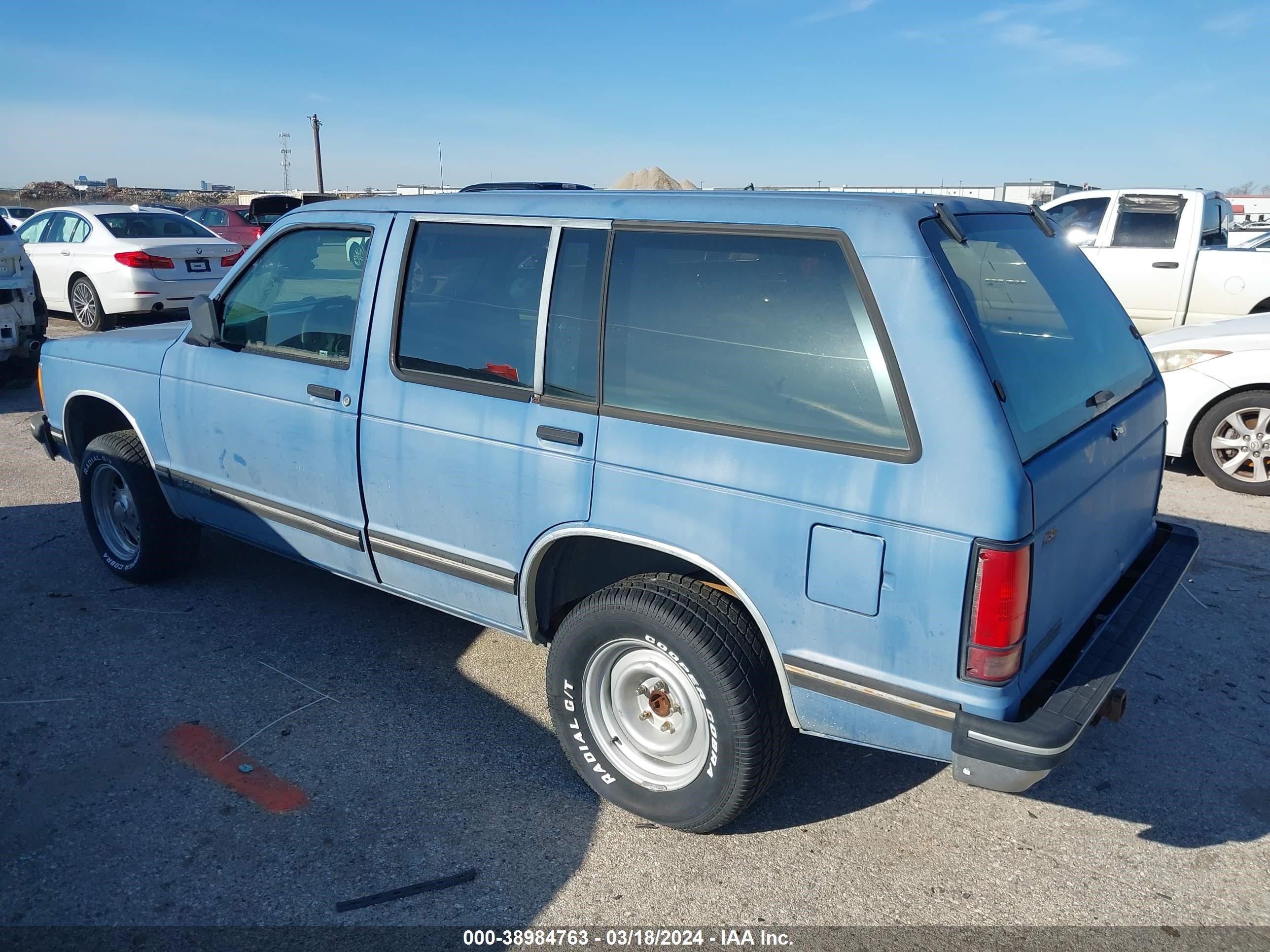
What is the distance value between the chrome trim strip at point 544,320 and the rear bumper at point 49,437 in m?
3.32

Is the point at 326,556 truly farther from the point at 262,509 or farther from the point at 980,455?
the point at 980,455

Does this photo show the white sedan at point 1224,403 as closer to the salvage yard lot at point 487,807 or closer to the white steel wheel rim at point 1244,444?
the white steel wheel rim at point 1244,444

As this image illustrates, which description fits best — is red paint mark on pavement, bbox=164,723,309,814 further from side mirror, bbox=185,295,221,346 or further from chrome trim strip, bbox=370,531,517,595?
side mirror, bbox=185,295,221,346

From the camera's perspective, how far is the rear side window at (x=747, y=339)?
2.59 m

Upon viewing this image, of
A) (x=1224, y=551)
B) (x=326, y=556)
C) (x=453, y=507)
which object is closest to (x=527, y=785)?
(x=453, y=507)

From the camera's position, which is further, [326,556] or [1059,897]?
[326,556]

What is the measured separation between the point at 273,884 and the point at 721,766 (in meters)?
1.38

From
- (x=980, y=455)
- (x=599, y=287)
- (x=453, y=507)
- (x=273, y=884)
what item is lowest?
(x=273, y=884)

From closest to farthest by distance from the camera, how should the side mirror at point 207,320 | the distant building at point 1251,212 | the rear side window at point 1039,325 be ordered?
the rear side window at point 1039,325 < the side mirror at point 207,320 < the distant building at point 1251,212

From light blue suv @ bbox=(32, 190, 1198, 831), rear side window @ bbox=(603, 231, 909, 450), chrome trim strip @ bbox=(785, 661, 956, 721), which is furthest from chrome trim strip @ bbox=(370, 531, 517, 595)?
chrome trim strip @ bbox=(785, 661, 956, 721)

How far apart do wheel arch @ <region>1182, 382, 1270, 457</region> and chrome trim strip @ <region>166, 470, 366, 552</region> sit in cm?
577

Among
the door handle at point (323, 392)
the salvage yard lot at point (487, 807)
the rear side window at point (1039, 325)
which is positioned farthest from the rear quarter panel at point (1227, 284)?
the door handle at point (323, 392)

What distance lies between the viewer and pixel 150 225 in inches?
486

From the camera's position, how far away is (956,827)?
3125 mm
